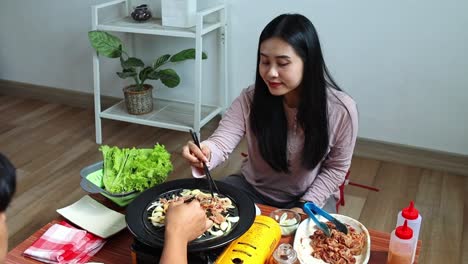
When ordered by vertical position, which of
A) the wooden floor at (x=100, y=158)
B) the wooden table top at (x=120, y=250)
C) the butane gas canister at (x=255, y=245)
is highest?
the butane gas canister at (x=255, y=245)

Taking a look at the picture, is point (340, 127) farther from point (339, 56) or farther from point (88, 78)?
point (88, 78)

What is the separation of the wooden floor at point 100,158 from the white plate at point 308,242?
2.91 feet

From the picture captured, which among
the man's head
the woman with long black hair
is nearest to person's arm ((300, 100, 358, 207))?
the woman with long black hair

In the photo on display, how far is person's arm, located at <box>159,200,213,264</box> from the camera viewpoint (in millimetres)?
974

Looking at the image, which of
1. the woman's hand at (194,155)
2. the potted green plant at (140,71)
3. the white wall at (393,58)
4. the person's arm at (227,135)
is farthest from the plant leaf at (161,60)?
the woman's hand at (194,155)

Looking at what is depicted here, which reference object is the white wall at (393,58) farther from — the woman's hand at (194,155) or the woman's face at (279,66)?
the woman's hand at (194,155)

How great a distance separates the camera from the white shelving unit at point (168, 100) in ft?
8.32

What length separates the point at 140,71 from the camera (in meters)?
2.86

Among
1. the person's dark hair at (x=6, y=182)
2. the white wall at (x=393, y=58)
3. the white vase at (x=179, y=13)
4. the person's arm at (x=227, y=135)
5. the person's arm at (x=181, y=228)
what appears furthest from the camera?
the white vase at (x=179, y=13)

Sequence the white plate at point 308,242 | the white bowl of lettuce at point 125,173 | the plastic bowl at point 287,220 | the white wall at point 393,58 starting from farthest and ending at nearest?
the white wall at point 393,58
the white bowl of lettuce at point 125,173
the plastic bowl at point 287,220
the white plate at point 308,242

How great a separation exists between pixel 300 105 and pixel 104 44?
4.76 ft

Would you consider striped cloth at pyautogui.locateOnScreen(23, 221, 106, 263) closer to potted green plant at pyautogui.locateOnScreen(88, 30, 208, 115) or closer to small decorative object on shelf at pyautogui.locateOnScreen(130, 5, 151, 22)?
potted green plant at pyautogui.locateOnScreen(88, 30, 208, 115)

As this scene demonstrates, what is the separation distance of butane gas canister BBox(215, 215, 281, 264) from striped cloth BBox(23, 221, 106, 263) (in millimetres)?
338

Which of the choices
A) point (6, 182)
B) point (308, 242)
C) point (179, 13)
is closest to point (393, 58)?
point (179, 13)
